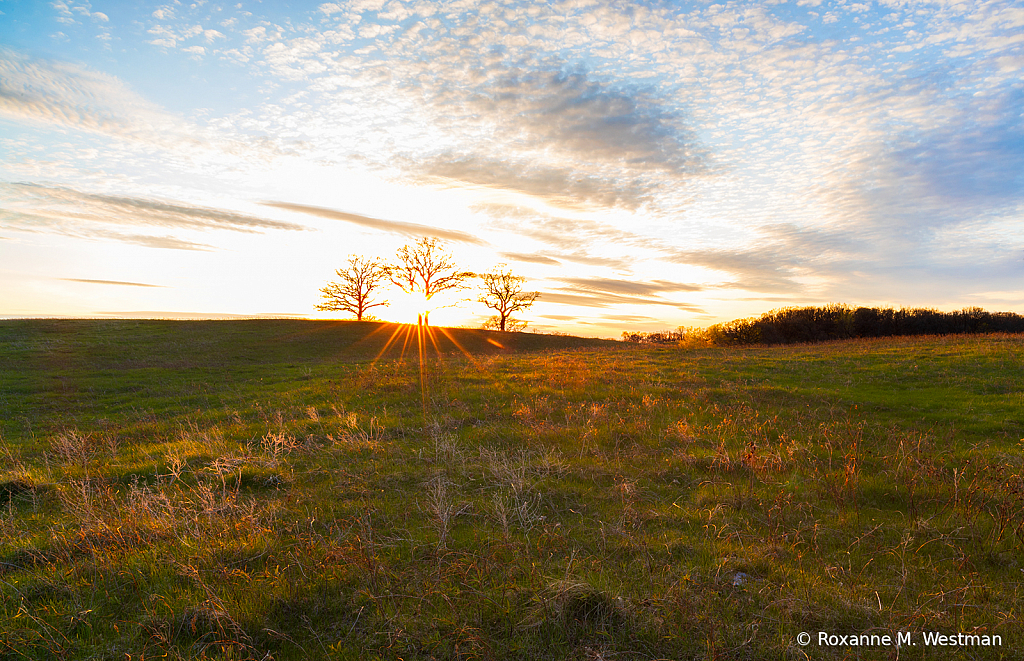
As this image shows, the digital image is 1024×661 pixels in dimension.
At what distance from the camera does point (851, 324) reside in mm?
44438

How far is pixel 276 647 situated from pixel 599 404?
9814 mm

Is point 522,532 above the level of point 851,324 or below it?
below

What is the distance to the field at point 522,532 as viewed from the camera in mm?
3979

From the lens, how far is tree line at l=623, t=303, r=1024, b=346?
44.3 m

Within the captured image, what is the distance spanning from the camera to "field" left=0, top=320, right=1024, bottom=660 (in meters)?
3.98

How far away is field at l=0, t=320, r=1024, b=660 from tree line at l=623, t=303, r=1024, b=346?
1358 inches

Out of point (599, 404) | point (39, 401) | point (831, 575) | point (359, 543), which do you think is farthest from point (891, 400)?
point (39, 401)

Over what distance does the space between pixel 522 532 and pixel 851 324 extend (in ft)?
167

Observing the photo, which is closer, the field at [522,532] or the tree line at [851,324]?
the field at [522,532]

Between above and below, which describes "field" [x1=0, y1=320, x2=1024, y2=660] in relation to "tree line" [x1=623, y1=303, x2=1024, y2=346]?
below

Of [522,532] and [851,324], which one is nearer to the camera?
[522,532]

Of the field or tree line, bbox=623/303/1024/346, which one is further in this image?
tree line, bbox=623/303/1024/346

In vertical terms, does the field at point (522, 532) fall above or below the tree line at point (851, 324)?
below

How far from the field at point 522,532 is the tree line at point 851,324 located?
34.5 m
